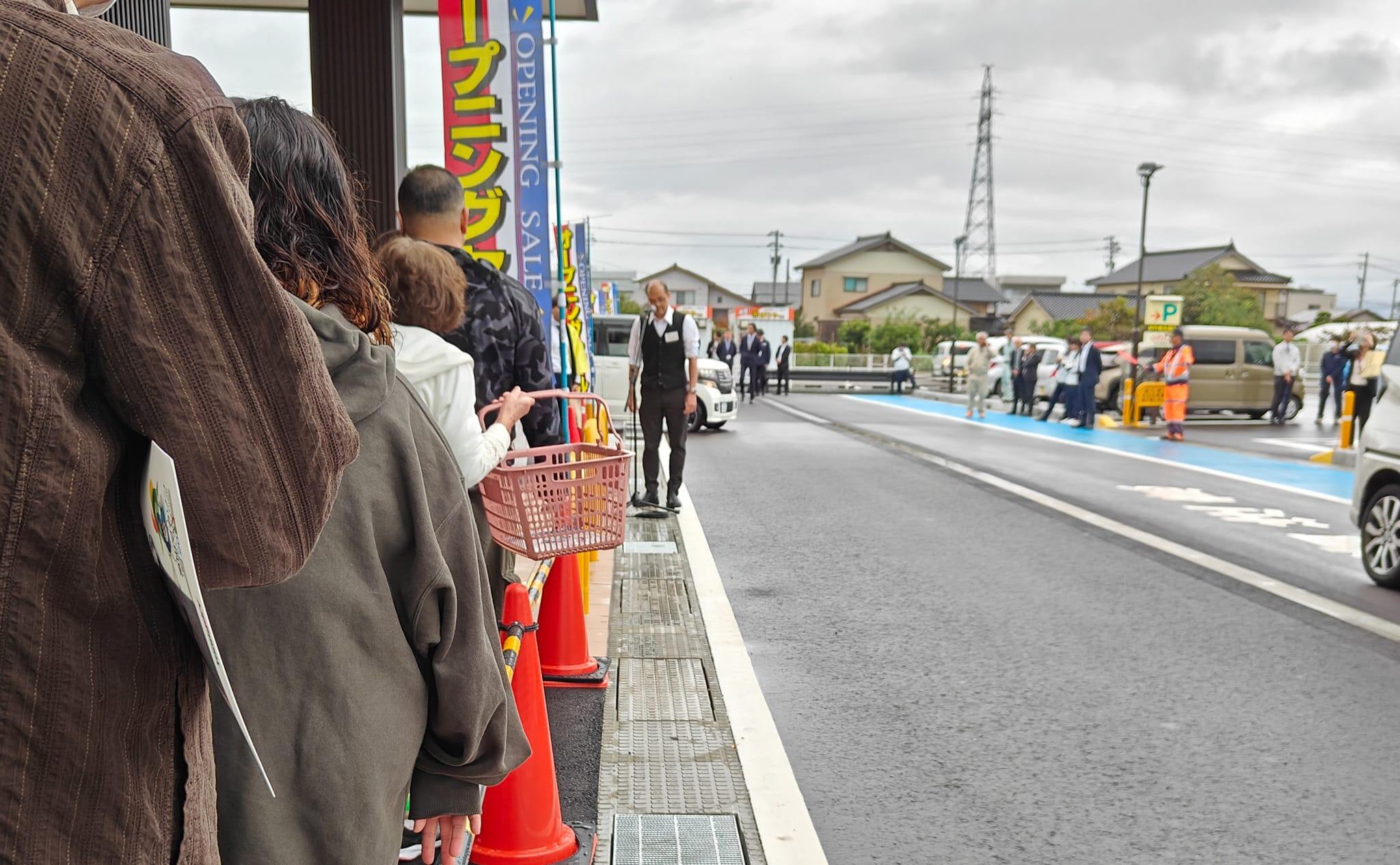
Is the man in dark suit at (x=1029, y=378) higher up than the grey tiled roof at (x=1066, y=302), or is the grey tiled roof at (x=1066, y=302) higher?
the grey tiled roof at (x=1066, y=302)

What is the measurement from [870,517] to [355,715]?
8.11 m

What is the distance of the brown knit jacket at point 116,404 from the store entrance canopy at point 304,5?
10048 millimetres

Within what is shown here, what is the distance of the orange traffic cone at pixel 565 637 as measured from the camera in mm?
4629

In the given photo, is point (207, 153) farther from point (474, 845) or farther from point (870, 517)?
point (870, 517)

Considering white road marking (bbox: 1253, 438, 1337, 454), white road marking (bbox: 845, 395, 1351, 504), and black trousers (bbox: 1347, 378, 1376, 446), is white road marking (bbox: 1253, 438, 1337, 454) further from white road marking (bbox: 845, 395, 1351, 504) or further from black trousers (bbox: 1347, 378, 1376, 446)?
white road marking (bbox: 845, 395, 1351, 504)

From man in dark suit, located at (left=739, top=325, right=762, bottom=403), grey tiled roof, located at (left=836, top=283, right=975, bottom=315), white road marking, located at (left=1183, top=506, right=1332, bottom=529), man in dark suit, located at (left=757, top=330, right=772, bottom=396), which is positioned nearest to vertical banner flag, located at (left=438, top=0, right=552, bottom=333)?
white road marking, located at (left=1183, top=506, right=1332, bottom=529)

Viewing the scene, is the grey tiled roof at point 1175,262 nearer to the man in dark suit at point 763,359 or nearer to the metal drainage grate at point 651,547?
the man in dark suit at point 763,359

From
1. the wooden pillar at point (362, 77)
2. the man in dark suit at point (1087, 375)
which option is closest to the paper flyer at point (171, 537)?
the wooden pillar at point (362, 77)

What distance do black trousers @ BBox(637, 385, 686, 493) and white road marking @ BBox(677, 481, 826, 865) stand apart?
8.72ft

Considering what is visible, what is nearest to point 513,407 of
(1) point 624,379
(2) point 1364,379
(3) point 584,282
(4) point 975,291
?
(3) point 584,282

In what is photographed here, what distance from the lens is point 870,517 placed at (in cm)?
935

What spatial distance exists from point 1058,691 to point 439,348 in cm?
339

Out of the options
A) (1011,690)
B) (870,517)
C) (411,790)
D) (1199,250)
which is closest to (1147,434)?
(870,517)

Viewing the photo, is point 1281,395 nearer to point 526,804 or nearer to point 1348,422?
point 1348,422
